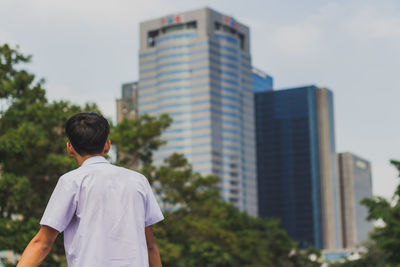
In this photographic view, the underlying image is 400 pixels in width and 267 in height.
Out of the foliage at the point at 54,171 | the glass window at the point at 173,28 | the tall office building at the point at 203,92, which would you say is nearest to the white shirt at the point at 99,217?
the foliage at the point at 54,171

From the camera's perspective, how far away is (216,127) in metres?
160

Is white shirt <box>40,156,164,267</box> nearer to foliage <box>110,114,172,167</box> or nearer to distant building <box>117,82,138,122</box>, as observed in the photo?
foliage <box>110,114,172,167</box>

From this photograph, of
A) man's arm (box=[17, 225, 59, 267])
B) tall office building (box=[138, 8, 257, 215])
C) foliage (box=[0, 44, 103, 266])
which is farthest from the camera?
tall office building (box=[138, 8, 257, 215])

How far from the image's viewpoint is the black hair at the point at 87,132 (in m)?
3.15

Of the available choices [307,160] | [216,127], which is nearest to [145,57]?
[216,127]

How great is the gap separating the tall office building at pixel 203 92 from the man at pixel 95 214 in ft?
506

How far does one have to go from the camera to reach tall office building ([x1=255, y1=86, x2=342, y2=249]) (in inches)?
7244

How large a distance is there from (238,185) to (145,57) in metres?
38.5

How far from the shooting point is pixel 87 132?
10.3ft

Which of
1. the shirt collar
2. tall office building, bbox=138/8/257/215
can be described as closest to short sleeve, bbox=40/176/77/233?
the shirt collar

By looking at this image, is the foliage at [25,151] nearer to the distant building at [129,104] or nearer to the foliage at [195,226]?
the foliage at [195,226]

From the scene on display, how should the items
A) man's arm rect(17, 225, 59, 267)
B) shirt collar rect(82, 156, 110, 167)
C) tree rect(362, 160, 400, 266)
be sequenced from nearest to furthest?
man's arm rect(17, 225, 59, 267)
shirt collar rect(82, 156, 110, 167)
tree rect(362, 160, 400, 266)

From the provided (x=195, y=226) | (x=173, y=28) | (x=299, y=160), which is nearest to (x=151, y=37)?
(x=173, y=28)

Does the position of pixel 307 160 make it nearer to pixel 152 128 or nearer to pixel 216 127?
pixel 216 127
